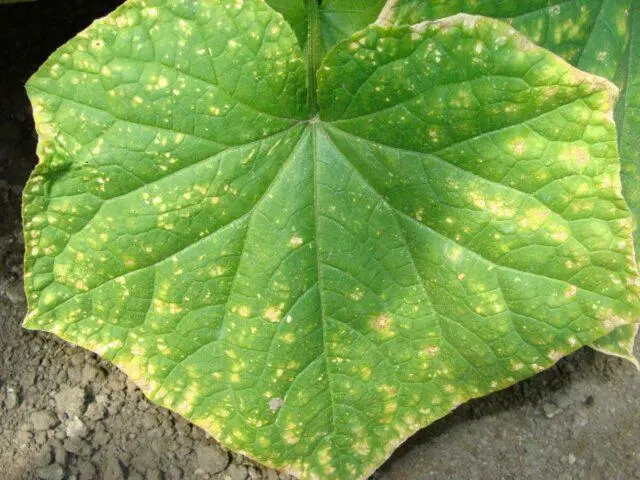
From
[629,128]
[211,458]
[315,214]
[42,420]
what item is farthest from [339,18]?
[42,420]

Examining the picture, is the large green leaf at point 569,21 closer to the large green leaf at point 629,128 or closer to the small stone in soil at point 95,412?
the large green leaf at point 629,128

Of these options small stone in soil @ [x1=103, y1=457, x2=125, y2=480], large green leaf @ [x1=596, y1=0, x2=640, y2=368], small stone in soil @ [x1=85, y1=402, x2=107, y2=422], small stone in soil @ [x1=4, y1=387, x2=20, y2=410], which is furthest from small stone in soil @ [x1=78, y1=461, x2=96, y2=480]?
large green leaf @ [x1=596, y1=0, x2=640, y2=368]

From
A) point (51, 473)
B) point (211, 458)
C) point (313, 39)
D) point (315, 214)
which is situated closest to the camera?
point (315, 214)

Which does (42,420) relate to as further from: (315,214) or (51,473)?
(315,214)

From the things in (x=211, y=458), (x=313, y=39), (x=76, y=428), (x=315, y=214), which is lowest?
(x=211, y=458)

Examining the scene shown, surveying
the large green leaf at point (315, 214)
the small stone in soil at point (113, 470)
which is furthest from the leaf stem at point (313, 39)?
the small stone in soil at point (113, 470)

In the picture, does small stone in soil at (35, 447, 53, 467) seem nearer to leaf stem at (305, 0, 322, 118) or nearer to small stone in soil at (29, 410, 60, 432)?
small stone in soil at (29, 410, 60, 432)

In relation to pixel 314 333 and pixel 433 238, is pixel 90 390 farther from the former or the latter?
pixel 433 238
